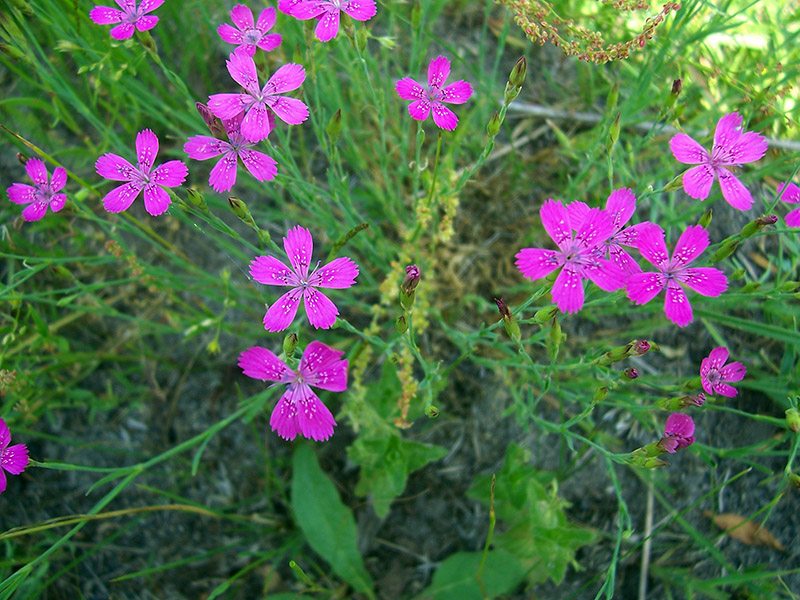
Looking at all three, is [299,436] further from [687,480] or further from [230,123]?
[687,480]

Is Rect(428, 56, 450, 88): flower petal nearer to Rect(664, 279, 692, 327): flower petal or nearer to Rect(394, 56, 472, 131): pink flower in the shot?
Rect(394, 56, 472, 131): pink flower

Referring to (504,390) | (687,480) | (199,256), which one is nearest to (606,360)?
(504,390)

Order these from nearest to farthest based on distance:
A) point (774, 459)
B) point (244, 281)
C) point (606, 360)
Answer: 1. point (606, 360)
2. point (774, 459)
3. point (244, 281)

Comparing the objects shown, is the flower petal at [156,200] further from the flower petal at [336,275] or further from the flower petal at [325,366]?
the flower petal at [325,366]

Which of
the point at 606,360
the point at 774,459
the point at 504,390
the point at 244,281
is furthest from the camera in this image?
the point at 244,281

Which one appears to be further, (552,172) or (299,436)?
(552,172)

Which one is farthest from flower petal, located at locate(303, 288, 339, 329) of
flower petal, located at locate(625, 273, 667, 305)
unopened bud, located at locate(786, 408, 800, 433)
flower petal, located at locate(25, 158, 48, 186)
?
unopened bud, located at locate(786, 408, 800, 433)

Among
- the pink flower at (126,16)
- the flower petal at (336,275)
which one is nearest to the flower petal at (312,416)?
the flower petal at (336,275)

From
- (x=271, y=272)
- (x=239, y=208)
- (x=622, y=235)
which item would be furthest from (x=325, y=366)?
(x=622, y=235)
